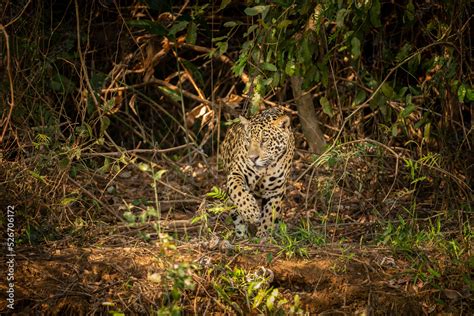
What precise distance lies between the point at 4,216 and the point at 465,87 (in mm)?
3929

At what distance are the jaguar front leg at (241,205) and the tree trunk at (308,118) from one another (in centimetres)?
181

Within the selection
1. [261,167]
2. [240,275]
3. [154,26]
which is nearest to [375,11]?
[261,167]

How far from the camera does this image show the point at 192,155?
946 cm

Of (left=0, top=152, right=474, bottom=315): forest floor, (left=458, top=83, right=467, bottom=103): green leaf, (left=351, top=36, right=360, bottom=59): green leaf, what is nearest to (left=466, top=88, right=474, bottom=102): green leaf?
(left=458, top=83, right=467, bottom=103): green leaf

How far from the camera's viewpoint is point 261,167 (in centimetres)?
723

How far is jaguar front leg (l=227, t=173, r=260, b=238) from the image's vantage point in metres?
6.99

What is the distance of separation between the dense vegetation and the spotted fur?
225 millimetres

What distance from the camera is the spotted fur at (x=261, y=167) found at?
7160mm

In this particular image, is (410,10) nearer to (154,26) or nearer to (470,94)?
(470,94)

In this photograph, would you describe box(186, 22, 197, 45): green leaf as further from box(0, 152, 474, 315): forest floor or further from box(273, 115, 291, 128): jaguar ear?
box(0, 152, 474, 315): forest floor

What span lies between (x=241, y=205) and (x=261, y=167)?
41cm

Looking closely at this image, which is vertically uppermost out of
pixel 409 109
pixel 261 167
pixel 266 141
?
pixel 409 109

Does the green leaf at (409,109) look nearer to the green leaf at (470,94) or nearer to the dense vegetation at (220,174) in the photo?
the dense vegetation at (220,174)

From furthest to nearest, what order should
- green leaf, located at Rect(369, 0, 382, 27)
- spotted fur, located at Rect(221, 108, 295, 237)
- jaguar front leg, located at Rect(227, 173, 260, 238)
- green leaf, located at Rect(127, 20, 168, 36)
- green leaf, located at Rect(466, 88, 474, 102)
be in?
green leaf, located at Rect(127, 20, 168, 36) → spotted fur, located at Rect(221, 108, 295, 237) → jaguar front leg, located at Rect(227, 173, 260, 238) → green leaf, located at Rect(466, 88, 474, 102) → green leaf, located at Rect(369, 0, 382, 27)
